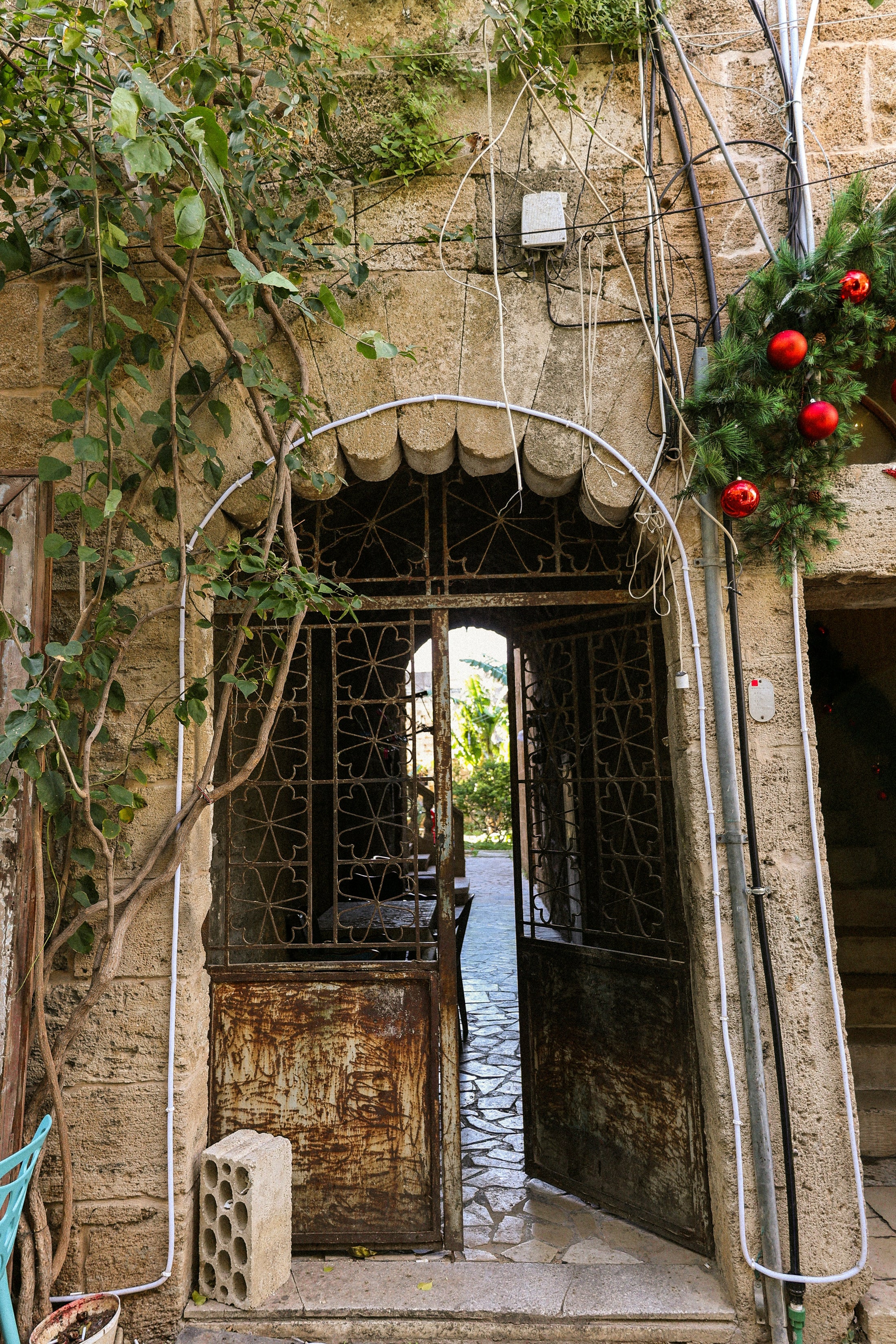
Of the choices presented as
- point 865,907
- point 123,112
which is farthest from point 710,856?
point 865,907

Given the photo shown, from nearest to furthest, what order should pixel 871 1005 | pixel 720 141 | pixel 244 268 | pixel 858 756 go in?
pixel 244 268 < pixel 720 141 < pixel 871 1005 < pixel 858 756

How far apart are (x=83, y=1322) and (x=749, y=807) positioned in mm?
2513

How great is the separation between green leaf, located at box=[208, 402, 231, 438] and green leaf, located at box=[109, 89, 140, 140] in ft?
3.77

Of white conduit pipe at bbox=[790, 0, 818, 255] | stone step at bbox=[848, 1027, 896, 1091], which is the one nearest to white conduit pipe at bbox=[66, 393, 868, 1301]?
white conduit pipe at bbox=[790, 0, 818, 255]

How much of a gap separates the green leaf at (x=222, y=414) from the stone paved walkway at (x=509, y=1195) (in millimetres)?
2955

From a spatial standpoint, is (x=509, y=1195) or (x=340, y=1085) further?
(x=509, y=1195)

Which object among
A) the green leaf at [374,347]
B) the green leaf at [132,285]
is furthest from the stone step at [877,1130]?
the green leaf at [132,285]

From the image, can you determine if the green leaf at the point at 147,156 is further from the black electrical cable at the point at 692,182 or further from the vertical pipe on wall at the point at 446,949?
the black electrical cable at the point at 692,182

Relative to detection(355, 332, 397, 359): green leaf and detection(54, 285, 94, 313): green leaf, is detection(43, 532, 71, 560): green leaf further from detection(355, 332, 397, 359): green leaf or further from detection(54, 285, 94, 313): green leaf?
detection(355, 332, 397, 359): green leaf

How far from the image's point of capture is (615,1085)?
3.33 m

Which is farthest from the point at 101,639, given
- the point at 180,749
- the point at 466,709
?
the point at 466,709

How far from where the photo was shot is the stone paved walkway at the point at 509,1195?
301 cm

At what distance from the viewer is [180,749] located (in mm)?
2906

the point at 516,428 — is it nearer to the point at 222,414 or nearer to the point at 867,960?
the point at 222,414
